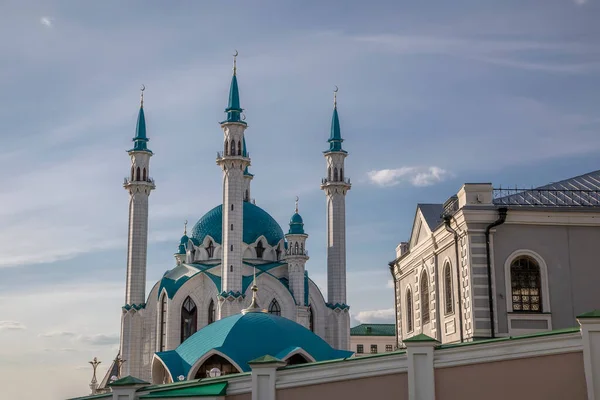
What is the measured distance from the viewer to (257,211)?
200 feet

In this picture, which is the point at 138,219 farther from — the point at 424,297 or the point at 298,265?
the point at 424,297

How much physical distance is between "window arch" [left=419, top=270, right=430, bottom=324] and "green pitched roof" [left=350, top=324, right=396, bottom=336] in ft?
197

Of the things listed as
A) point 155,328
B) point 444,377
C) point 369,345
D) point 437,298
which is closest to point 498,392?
point 444,377

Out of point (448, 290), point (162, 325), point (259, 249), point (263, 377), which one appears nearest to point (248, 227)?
point (259, 249)

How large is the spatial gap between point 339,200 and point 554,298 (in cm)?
3837

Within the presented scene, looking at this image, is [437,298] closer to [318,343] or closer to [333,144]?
[318,343]

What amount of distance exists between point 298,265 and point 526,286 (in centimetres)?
3638

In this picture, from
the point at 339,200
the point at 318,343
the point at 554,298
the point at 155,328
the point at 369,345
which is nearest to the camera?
the point at 554,298

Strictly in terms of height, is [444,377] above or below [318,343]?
below

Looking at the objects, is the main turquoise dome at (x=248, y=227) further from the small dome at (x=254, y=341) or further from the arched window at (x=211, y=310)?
the small dome at (x=254, y=341)

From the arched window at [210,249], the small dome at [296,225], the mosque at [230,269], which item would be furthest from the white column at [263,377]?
the arched window at [210,249]

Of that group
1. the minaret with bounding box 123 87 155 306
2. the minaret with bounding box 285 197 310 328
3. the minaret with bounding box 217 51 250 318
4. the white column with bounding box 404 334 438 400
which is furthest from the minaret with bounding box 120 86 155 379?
the white column with bounding box 404 334 438 400

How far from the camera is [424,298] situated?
25094 mm

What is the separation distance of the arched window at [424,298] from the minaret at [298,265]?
29.5 metres
